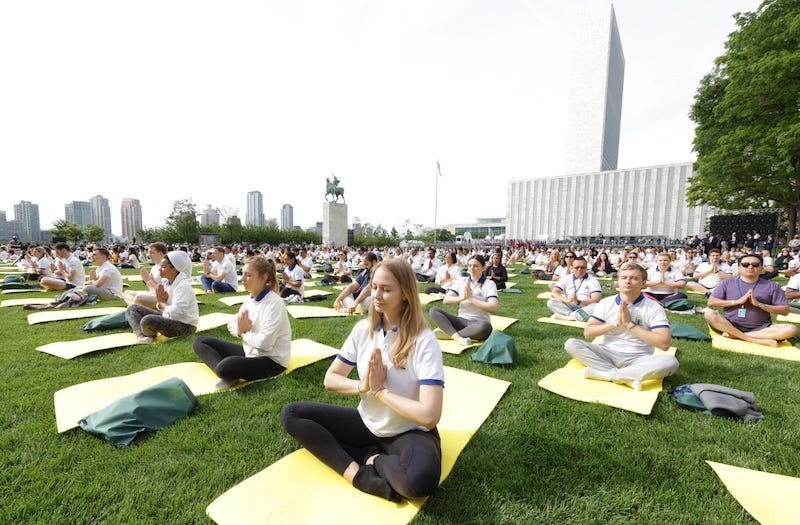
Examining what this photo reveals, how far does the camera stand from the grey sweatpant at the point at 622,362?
346 cm

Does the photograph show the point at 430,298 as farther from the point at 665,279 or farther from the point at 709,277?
the point at 709,277

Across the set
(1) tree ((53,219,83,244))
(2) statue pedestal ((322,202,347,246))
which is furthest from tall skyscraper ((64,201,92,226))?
(2) statue pedestal ((322,202,347,246))

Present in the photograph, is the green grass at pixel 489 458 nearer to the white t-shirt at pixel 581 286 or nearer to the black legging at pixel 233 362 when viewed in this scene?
the black legging at pixel 233 362

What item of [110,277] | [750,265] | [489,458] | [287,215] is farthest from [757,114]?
[287,215]

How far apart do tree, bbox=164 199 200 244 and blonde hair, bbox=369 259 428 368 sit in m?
49.4

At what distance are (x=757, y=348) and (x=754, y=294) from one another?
774mm

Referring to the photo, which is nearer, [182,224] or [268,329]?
[268,329]

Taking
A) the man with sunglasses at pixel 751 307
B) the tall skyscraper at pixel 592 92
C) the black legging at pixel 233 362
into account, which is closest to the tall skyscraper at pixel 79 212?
the tall skyscraper at pixel 592 92

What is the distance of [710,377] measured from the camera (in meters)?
3.81

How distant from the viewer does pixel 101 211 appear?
119 metres

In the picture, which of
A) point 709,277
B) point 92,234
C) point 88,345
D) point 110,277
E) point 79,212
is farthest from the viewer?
point 79,212

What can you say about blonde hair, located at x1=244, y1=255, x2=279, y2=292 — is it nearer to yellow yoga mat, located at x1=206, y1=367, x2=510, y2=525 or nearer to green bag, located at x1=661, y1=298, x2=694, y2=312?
yellow yoga mat, located at x1=206, y1=367, x2=510, y2=525

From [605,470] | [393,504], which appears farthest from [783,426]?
[393,504]

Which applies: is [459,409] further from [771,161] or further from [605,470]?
[771,161]
